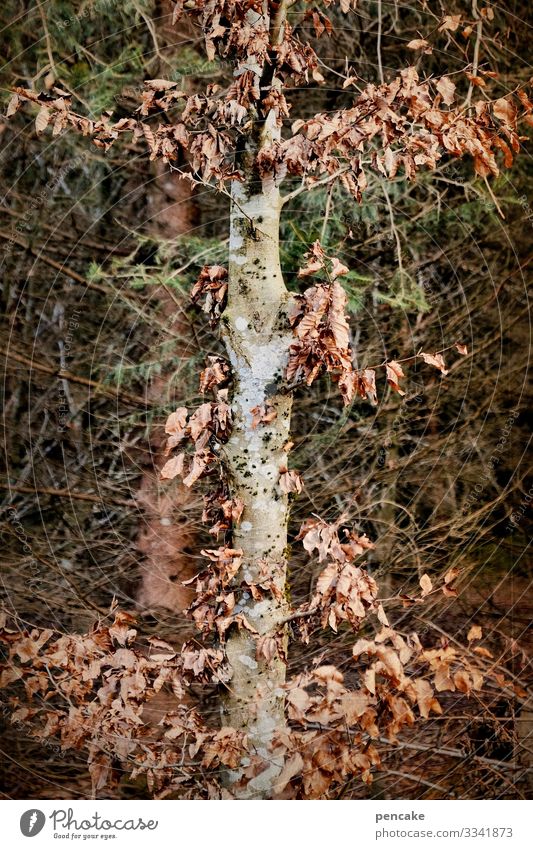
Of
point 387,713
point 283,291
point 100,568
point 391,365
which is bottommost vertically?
point 100,568

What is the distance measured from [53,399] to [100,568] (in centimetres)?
91

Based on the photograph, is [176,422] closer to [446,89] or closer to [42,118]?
[42,118]

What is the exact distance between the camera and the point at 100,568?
333 cm

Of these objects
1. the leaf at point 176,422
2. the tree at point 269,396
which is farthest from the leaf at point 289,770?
the leaf at point 176,422
